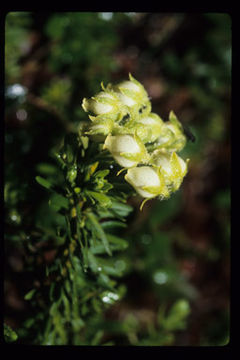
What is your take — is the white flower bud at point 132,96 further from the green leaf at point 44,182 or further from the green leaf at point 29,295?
the green leaf at point 29,295

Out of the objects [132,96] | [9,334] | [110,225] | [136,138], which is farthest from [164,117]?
[9,334]

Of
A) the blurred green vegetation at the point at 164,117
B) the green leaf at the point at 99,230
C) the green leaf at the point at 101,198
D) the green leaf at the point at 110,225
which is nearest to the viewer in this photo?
the green leaf at the point at 101,198

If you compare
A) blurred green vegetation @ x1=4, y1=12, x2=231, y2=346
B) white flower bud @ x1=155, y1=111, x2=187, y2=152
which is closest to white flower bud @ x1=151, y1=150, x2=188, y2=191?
white flower bud @ x1=155, y1=111, x2=187, y2=152

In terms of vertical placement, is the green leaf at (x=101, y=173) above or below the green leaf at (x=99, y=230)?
above

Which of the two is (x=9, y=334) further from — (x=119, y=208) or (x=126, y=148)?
(x=126, y=148)

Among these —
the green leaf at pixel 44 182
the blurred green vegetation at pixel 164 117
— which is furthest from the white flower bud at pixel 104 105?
the blurred green vegetation at pixel 164 117

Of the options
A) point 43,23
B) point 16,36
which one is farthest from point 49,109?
point 43,23

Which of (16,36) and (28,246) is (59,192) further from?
(16,36)

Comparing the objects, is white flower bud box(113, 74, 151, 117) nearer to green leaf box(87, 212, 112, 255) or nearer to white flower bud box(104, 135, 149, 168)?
white flower bud box(104, 135, 149, 168)
